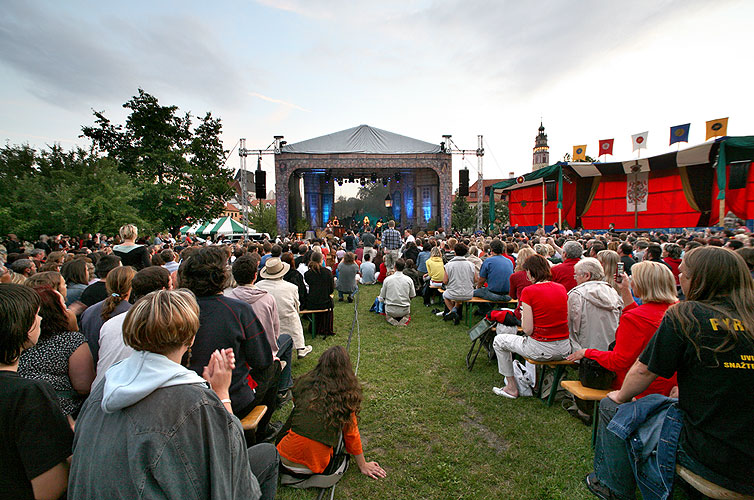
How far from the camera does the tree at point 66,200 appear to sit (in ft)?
33.0

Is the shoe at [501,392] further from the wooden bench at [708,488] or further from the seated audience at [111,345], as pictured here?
the seated audience at [111,345]

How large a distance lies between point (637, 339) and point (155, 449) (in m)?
2.79

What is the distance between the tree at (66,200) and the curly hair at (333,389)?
1146 centimetres

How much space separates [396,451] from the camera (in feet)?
9.18

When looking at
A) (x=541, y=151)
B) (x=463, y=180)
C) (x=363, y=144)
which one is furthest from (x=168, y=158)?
(x=541, y=151)

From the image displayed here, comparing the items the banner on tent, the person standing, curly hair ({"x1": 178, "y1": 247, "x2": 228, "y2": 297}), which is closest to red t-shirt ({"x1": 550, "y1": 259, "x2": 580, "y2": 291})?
curly hair ({"x1": 178, "y1": 247, "x2": 228, "y2": 297})

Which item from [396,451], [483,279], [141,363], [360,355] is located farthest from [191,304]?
[483,279]

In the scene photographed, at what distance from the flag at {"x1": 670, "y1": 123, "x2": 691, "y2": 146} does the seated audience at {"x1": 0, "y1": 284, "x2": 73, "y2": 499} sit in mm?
20123

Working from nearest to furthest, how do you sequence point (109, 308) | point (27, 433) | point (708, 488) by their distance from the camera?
1. point (27, 433)
2. point (708, 488)
3. point (109, 308)

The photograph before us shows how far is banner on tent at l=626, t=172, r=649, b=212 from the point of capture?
17.5 metres

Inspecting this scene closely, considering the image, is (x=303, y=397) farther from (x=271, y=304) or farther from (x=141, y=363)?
(x=141, y=363)

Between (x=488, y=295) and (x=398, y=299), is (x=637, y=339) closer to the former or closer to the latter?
(x=488, y=295)

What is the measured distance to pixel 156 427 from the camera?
101 centimetres

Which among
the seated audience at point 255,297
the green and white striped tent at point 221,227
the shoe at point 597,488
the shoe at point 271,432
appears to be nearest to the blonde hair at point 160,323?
the seated audience at point 255,297
